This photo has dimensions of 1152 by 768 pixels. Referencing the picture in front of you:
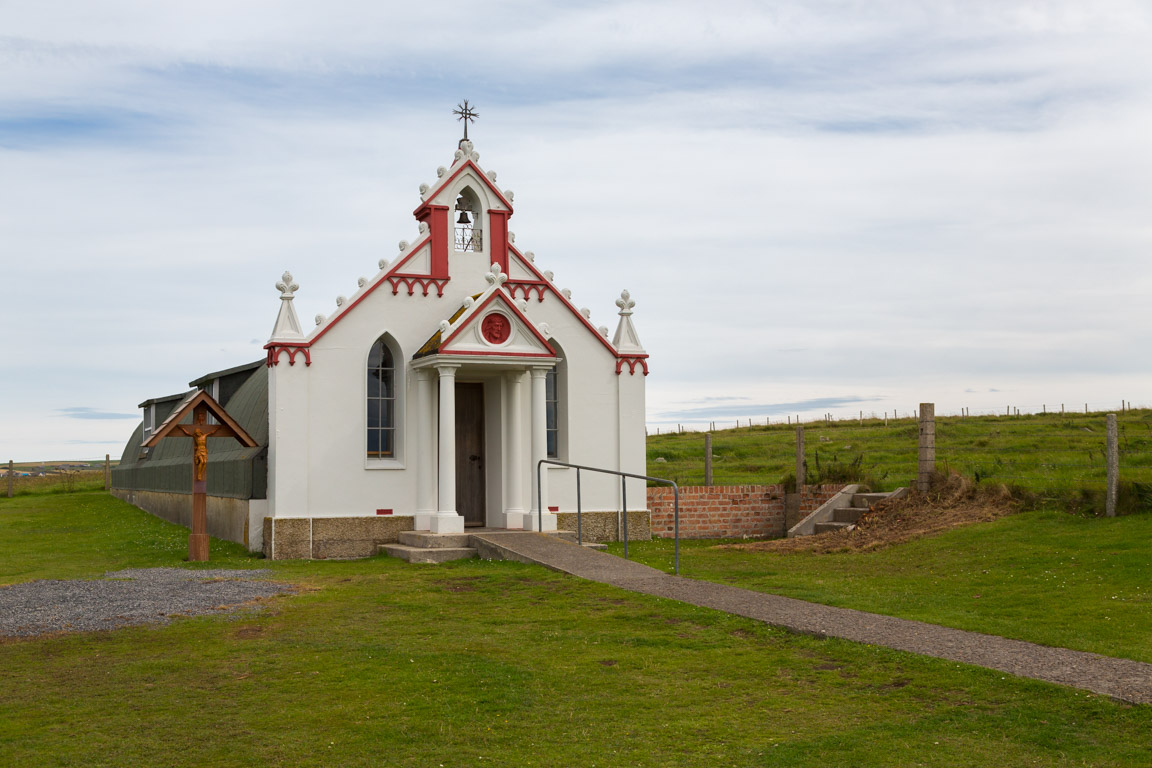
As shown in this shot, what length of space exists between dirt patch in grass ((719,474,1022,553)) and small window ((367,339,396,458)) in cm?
606

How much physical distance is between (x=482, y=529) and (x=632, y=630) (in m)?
9.33

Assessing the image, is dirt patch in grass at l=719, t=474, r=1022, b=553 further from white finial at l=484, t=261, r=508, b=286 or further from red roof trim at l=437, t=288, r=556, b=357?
white finial at l=484, t=261, r=508, b=286

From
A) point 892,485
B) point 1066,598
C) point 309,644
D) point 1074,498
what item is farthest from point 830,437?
point 309,644

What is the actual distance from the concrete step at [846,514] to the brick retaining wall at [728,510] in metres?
1.15

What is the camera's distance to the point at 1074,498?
672 inches

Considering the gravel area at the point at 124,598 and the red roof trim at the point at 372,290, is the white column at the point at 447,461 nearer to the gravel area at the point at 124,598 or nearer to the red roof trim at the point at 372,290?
the red roof trim at the point at 372,290

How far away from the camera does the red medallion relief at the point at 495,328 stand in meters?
18.5

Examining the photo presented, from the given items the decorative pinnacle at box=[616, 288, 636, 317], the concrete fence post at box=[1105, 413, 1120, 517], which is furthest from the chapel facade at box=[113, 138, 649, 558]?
the concrete fence post at box=[1105, 413, 1120, 517]

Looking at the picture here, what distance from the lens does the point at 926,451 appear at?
19.5 metres

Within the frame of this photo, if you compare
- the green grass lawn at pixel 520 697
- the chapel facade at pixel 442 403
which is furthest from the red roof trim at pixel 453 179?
the green grass lawn at pixel 520 697

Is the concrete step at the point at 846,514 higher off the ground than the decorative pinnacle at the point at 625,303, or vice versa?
the decorative pinnacle at the point at 625,303

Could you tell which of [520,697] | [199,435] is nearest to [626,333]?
[199,435]

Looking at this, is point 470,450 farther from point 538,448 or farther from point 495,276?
point 495,276

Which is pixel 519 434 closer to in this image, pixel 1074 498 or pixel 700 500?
pixel 700 500
